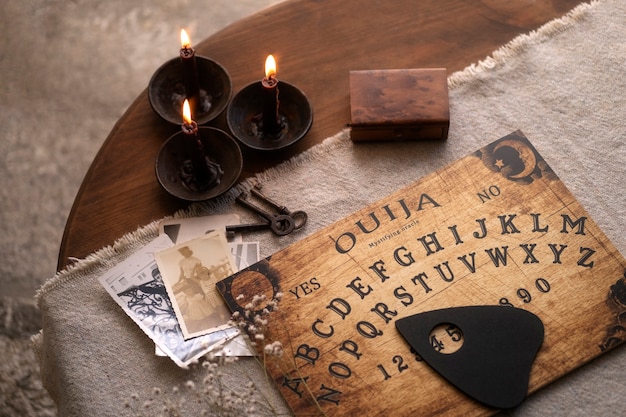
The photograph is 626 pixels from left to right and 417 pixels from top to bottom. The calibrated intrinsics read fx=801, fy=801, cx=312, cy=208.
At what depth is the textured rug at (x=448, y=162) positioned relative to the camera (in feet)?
4.10

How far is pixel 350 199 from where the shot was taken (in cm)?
139

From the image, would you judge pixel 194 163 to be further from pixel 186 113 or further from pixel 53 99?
pixel 53 99

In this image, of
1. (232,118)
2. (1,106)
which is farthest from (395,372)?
(1,106)

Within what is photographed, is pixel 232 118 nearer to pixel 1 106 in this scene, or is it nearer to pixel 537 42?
pixel 537 42

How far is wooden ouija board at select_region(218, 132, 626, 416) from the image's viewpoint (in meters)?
1.22

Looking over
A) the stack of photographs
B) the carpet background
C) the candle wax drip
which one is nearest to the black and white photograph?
the stack of photographs

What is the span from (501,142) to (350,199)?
0.93 ft

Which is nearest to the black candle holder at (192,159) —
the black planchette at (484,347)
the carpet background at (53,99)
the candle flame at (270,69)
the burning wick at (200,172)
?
the burning wick at (200,172)

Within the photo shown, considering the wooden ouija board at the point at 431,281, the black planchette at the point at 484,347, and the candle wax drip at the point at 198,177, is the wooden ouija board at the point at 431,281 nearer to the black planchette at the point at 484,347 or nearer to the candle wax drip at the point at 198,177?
the black planchette at the point at 484,347

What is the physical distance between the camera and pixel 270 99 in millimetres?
1357

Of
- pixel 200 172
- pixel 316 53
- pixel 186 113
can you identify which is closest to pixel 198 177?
pixel 200 172

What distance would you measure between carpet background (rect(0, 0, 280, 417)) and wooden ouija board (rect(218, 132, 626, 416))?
38.6 inches

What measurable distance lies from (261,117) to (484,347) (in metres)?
0.56

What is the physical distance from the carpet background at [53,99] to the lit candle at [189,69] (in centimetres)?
87
